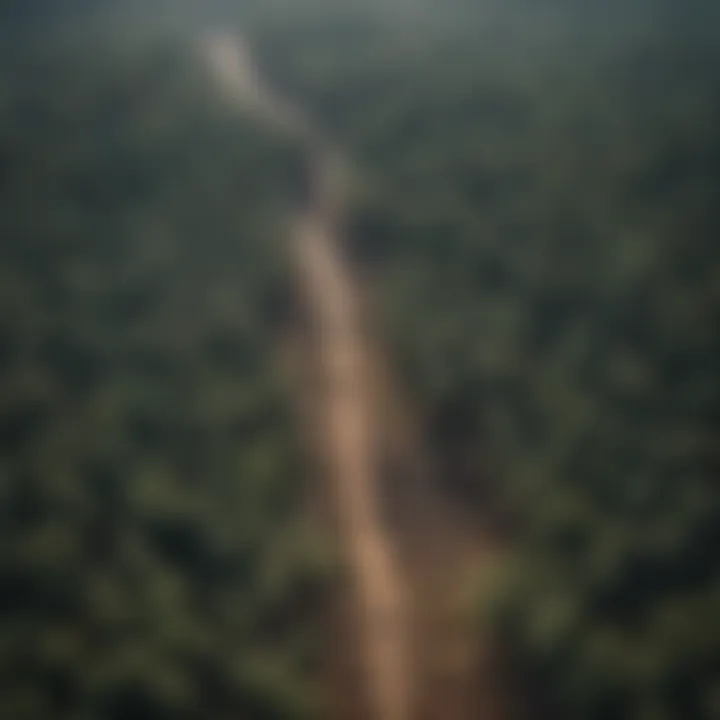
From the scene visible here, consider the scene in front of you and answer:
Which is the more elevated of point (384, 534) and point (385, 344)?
point (385, 344)

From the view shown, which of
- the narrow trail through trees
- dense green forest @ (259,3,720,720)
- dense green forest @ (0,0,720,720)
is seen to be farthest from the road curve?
dense green forest @ (259,3,720,720)

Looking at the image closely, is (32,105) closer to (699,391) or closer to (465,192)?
(465,192)

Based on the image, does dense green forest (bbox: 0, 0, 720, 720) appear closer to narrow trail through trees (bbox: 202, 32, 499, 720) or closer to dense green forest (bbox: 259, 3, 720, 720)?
dense green forest (bbox: 259, 3, 720, 720)

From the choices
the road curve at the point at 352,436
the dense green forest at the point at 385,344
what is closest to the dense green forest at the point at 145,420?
the dense green forest at the point at 385,344

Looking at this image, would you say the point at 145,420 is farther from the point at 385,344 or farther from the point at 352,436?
the point at 385,344

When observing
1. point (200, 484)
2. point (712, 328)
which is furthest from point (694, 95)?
point (200, 484)

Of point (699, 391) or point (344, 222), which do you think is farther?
point (344, 222)

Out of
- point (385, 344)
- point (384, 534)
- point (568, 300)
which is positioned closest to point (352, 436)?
point (384, 534)
